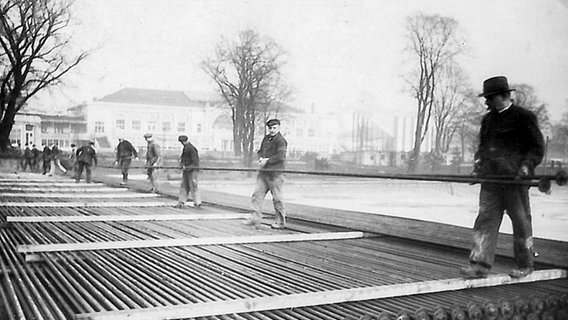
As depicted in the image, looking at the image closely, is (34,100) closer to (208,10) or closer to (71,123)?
(71,123)

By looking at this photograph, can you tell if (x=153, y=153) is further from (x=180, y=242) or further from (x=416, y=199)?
(x=416, y=199)

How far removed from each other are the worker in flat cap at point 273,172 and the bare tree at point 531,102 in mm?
1945

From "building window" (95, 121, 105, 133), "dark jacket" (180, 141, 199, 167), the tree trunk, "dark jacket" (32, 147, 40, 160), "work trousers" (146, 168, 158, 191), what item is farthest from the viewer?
"work trousers" (146, 168, 158, 191)

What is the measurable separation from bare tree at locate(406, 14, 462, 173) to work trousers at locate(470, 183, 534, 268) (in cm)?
91

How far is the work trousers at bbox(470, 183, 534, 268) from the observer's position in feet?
7.25

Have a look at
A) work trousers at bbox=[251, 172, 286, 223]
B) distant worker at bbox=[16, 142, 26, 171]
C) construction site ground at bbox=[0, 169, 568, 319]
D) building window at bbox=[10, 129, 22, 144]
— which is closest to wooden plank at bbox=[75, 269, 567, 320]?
construction site ground at bbox=[0, 169, 568, 319]

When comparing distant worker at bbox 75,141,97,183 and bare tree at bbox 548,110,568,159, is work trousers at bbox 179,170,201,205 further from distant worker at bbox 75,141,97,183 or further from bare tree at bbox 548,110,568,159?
bare tree at bbox 548,110,568,159

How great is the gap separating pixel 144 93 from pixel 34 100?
1.25 m

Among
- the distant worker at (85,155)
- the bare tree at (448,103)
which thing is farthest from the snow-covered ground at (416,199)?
the distant worker at (85,155)

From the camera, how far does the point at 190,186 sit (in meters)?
5.78

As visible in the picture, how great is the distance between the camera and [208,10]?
431 cm

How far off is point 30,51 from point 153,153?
2.29 m

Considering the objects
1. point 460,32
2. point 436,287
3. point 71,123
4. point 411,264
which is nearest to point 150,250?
point 411,264

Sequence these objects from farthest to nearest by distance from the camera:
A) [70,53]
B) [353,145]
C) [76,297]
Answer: [353,145] < [70,53] < [76,297]
